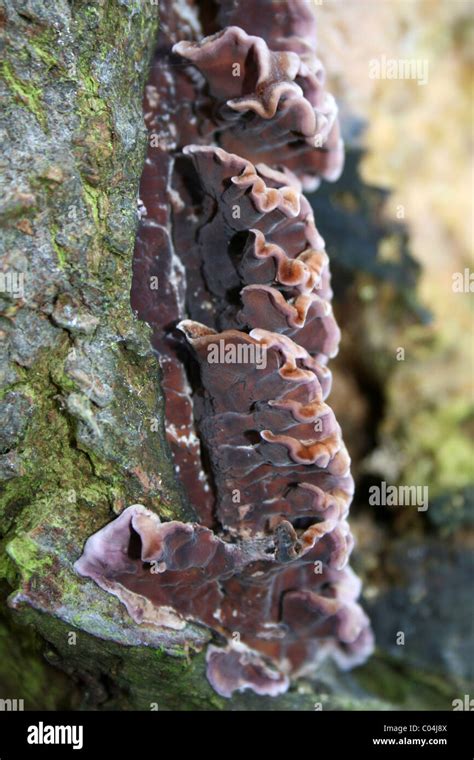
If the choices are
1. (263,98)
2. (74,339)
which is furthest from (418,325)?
(74,339)

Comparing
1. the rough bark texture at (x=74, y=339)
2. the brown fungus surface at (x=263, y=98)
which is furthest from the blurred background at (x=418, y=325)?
the rough bark texture at (x=74, y=339)

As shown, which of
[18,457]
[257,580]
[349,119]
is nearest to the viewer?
[18,457]

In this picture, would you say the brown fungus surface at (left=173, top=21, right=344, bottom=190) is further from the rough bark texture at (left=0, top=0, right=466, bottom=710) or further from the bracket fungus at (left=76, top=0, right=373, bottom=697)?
the rough bark texture at (left=0, top=0, right=466, bottom=710)

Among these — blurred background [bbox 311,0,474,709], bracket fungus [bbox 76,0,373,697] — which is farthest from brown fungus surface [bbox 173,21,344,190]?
blurred background [bbox 311,0,474,709]

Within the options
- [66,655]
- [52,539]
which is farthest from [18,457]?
[66,655]

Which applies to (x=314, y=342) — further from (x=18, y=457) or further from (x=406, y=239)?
(x=406, y=239)
